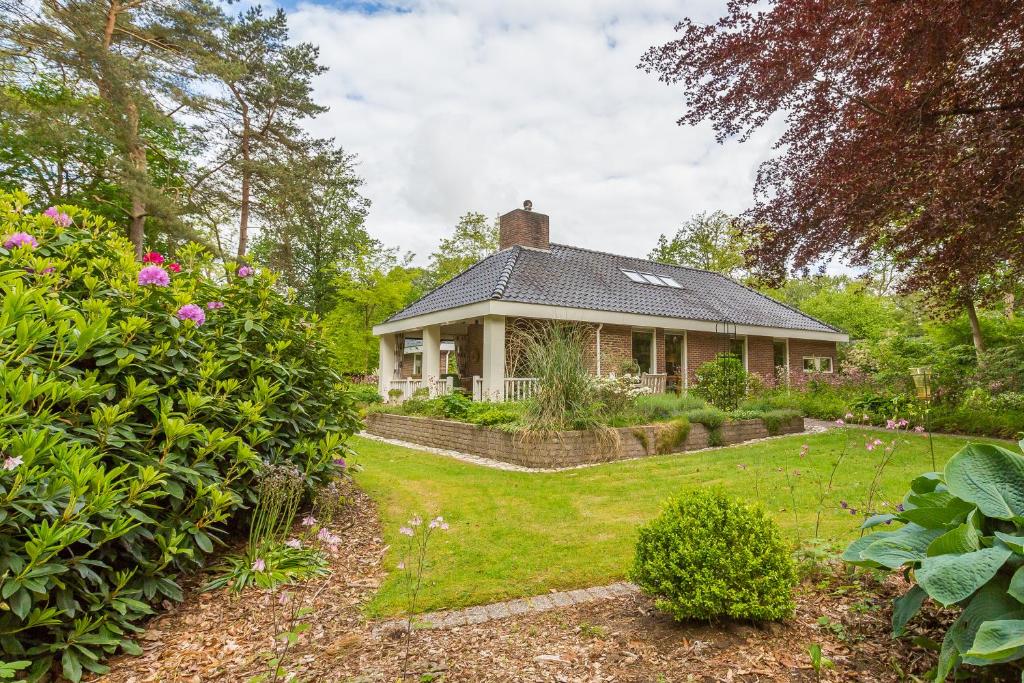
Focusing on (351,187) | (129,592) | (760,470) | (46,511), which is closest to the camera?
(46,511)

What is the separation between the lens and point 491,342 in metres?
12.3

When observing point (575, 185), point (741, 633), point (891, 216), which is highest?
point (575, 185)

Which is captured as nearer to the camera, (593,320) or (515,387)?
(515,387)

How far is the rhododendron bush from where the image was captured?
238cm

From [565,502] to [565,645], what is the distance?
10.1 feet

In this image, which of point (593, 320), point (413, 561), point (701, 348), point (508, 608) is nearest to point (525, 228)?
point (593, 320)

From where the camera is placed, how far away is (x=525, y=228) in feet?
53.3

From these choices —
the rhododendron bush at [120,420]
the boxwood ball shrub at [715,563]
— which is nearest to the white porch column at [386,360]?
the rhododendron bush at [120,420]

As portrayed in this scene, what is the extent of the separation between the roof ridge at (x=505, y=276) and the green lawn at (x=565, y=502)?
15.1 ft

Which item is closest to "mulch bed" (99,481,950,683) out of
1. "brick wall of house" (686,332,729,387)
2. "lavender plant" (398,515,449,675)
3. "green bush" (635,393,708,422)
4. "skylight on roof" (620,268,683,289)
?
"lavender plant" (398,515,449,675)

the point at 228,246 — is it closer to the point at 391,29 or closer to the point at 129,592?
the point at 391,29

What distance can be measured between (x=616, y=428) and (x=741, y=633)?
20.2 feet

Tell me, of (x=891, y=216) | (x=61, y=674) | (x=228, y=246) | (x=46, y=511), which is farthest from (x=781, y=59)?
(x=228, y=246)

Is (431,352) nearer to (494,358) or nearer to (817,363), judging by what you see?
(494,358)
